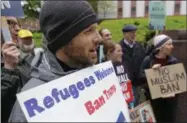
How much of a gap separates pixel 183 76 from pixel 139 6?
2545 inches

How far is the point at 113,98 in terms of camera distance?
81.8 inches

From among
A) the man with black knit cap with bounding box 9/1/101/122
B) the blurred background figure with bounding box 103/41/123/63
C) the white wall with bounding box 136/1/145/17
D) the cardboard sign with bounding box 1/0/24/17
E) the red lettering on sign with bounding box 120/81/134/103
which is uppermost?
the man with black knit cap with bounding box 9/1/101/122

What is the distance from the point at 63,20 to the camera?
6.82 ft

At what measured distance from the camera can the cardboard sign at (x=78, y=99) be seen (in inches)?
68.4

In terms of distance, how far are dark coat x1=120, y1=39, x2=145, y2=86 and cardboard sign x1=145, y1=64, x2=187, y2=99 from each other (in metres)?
0.37

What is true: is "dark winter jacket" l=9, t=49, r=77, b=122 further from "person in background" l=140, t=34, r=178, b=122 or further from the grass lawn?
the grass lawn

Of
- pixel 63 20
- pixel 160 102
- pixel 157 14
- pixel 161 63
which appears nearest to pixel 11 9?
pixel 63 20

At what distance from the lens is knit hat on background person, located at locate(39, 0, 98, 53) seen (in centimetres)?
208

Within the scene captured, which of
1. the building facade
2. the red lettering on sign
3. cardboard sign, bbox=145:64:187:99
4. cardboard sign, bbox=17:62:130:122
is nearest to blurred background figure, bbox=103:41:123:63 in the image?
the red lettering on sign

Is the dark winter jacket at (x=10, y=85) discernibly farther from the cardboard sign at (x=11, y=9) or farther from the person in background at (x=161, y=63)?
the person in background at (x=161, y=63)

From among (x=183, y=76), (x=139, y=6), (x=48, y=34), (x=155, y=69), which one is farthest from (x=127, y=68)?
(x=139, y=6)

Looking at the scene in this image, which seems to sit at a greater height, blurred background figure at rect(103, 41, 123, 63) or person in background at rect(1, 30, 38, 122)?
person in background at rect(1, 30, 38, 122)

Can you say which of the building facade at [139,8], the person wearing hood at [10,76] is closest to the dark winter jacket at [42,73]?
the person wearing hood at [10,76]

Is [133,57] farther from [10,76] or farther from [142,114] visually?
[10,76]
